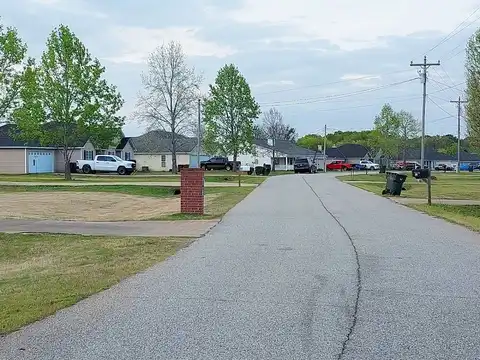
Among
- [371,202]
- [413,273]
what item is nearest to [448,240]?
[413,273]

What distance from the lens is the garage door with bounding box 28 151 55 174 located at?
6281cm

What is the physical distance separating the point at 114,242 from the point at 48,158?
54.4 meters

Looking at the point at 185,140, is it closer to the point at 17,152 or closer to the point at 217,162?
the point at 217,162

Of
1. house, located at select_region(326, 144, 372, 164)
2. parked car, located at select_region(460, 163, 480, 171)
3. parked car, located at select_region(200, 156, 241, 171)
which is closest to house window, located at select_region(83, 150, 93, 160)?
parked car, located at select_region(200, 156, 241, 171)

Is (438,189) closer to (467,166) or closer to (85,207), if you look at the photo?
(85,207)

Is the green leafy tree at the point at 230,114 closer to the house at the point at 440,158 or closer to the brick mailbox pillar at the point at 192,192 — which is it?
the brick mailbox pillar at the point at 192,192

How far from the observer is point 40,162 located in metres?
64.8

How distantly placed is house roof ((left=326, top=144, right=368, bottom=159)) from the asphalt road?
11603 cm

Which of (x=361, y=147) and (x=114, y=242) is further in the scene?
(x=361, y=147)

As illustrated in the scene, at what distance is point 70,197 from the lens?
106ft

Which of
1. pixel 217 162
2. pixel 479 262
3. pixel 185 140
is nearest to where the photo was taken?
pixel 479 262

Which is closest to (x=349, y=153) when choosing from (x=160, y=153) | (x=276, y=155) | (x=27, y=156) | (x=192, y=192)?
(x=276, y=155)

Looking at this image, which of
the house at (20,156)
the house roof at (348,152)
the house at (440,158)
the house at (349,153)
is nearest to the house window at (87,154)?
the house at (20,156)

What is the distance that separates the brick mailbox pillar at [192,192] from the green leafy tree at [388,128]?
82723 millimetres
